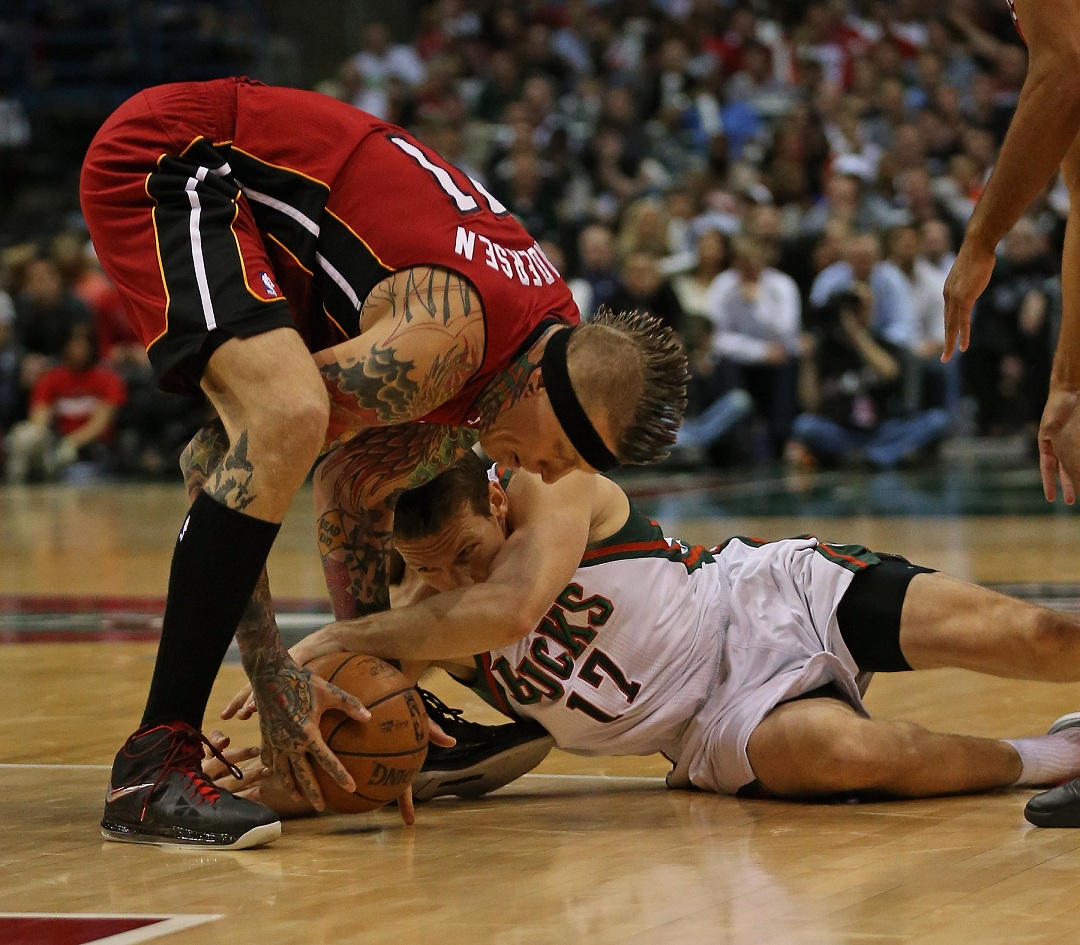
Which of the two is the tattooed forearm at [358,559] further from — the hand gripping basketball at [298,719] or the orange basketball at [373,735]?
the hand gripping basketball at [298,719]

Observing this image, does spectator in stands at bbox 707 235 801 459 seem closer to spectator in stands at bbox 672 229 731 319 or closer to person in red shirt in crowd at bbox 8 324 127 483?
spectator in stands at bbox 672 229 731 319

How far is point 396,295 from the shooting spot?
391cm

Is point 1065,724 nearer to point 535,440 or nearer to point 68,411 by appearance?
point 535,440

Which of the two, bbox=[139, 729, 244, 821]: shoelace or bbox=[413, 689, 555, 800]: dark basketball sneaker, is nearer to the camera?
bbox=[139, 729, 244, 821]: shoelace

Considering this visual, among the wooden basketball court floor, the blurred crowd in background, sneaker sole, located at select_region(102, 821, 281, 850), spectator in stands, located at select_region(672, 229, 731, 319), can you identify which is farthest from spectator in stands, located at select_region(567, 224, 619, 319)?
sneaker sole, located at select_region(102, 821, 281, 850)

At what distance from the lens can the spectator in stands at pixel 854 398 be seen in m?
14.4

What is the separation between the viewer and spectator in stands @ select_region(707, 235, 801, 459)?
14.4 metres

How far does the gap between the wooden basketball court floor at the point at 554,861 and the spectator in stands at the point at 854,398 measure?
8737 millimetres

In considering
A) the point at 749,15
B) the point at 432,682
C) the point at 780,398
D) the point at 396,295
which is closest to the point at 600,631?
the point at 396,295

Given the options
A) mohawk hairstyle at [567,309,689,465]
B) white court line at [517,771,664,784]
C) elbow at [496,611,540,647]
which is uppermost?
mohawk hairstyle at [567,309,689,465]

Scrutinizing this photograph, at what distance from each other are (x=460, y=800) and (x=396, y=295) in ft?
4.28

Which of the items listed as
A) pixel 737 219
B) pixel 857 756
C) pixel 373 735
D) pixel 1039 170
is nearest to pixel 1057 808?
pixel 857 756

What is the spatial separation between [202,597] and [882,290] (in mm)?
11241

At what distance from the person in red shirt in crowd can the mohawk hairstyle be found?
40.3ft
